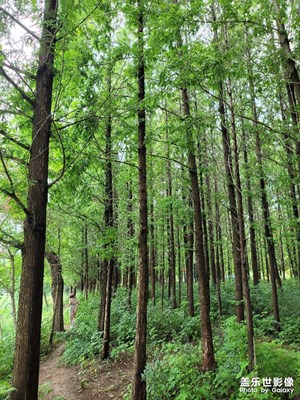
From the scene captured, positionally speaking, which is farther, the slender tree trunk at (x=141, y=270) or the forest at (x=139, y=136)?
the slender tree trunk at (x=141, y=270)

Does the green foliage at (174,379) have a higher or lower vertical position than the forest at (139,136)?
lower

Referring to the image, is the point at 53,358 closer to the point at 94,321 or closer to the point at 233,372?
the point at 94,321

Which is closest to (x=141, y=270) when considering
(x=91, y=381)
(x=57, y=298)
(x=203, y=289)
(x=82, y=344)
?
(x=203, y=289)

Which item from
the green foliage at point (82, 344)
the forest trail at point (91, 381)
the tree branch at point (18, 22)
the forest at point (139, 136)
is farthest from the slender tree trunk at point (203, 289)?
the green foliage at point (82, 344)

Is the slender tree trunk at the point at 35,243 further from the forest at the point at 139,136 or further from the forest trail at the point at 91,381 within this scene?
the forest trail at the point at 91,381

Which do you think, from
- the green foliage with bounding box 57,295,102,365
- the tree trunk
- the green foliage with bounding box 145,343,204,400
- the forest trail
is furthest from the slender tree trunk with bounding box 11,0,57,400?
the tree trunk

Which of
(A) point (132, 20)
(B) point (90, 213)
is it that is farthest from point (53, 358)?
(A) point (132, 20)

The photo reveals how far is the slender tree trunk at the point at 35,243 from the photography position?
10.1ft

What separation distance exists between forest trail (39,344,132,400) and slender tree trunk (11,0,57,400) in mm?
4029

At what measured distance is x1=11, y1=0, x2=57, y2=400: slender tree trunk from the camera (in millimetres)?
3080

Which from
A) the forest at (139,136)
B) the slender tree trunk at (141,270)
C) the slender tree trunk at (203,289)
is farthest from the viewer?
the slender tree trunk at (203,289)

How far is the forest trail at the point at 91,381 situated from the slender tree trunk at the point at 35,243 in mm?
4029

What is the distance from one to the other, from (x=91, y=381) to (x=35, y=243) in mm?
6609

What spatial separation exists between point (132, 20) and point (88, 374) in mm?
9638
